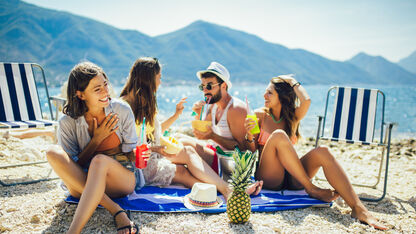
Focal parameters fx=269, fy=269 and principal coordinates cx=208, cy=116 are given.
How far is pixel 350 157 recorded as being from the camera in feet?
21.0

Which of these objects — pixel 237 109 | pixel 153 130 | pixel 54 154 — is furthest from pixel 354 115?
pixel 54 154

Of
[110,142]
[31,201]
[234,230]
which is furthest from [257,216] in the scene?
[31,201]

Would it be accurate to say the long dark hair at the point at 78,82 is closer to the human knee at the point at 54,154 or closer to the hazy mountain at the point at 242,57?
the human knee at the point at 54,154

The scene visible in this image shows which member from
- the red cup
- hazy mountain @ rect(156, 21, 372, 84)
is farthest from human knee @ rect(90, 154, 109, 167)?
hazy mountain @ rect(156, 21, 372, 84)

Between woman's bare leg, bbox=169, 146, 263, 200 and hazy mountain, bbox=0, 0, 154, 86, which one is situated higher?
hazy mountain, bbox=0, 0, 154, 86

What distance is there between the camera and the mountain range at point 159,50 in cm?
8469

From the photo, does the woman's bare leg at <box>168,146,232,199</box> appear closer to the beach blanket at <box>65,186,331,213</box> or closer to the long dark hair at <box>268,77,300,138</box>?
the beach blanket at <box>65,186,331,213</box>

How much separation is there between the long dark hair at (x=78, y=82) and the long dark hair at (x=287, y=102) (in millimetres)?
2121

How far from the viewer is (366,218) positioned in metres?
2.49

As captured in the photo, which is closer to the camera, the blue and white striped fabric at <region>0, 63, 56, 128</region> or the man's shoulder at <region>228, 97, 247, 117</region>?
the man's shoulder at <region>228, 97, 247, 117</region>

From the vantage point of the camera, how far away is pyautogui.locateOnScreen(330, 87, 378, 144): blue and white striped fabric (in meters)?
4.08

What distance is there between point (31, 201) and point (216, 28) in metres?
188

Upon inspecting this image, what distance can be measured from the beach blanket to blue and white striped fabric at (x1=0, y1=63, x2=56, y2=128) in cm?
227

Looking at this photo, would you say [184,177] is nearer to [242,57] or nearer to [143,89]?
[143,89]
